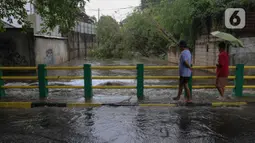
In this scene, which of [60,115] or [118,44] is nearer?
[60,115]

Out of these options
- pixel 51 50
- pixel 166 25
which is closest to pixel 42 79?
pixel 166 25

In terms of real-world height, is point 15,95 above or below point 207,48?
below

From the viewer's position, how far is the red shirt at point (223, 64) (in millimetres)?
7934

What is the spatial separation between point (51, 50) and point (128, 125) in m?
20.6

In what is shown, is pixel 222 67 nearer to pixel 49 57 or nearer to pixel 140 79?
pixel 140 79

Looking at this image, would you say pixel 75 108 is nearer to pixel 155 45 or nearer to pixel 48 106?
pixel 48 106

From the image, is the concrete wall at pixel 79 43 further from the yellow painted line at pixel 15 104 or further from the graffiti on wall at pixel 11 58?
the yellow painted line at pixel 15 104

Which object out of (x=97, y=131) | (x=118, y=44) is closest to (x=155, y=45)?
(x=118, y=44)

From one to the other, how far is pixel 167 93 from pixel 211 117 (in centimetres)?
292

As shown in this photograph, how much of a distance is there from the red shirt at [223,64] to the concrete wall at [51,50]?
630 inches

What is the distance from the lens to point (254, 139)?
5277mm

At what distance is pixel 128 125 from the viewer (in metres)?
6.22

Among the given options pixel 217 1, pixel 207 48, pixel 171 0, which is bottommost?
pixel 207 48

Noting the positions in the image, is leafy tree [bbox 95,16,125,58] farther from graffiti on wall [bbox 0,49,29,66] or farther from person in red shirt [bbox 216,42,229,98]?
person in red shirt [bbox 216,42,229,98]
